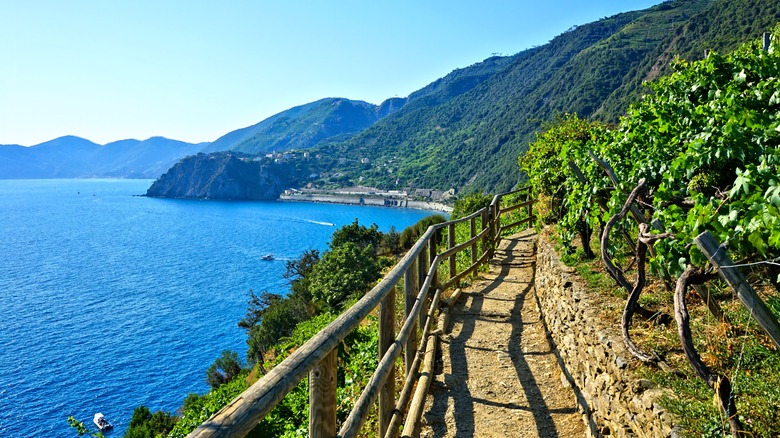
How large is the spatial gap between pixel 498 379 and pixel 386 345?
2486 millimetres

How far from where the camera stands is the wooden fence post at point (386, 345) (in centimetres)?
319

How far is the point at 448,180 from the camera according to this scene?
14425 centimetres

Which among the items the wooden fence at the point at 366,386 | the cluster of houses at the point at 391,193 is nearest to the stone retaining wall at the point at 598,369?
the wooden fence at the point at 366,386

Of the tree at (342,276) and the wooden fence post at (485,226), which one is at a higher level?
the wooden fence post at (485,226)

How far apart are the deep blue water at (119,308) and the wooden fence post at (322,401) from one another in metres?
28.7

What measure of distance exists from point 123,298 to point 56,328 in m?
8.53

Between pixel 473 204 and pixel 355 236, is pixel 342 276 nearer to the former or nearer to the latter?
pixel 473 204

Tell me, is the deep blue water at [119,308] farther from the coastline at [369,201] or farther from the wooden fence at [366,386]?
the coastline at [369,201]

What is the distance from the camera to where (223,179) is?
174 m

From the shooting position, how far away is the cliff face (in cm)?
17388

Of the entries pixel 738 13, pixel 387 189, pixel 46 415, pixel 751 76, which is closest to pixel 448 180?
pixel 387 189

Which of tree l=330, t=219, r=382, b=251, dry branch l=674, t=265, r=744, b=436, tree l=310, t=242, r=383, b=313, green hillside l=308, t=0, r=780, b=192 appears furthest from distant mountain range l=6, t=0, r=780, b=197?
dry branch l=674, t=265, r=744, b=436

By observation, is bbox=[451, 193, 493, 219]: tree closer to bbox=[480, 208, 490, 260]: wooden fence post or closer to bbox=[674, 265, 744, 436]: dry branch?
bbox=[480, 208, 490, 260]: wooden fence post

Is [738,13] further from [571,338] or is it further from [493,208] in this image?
[571,338]
